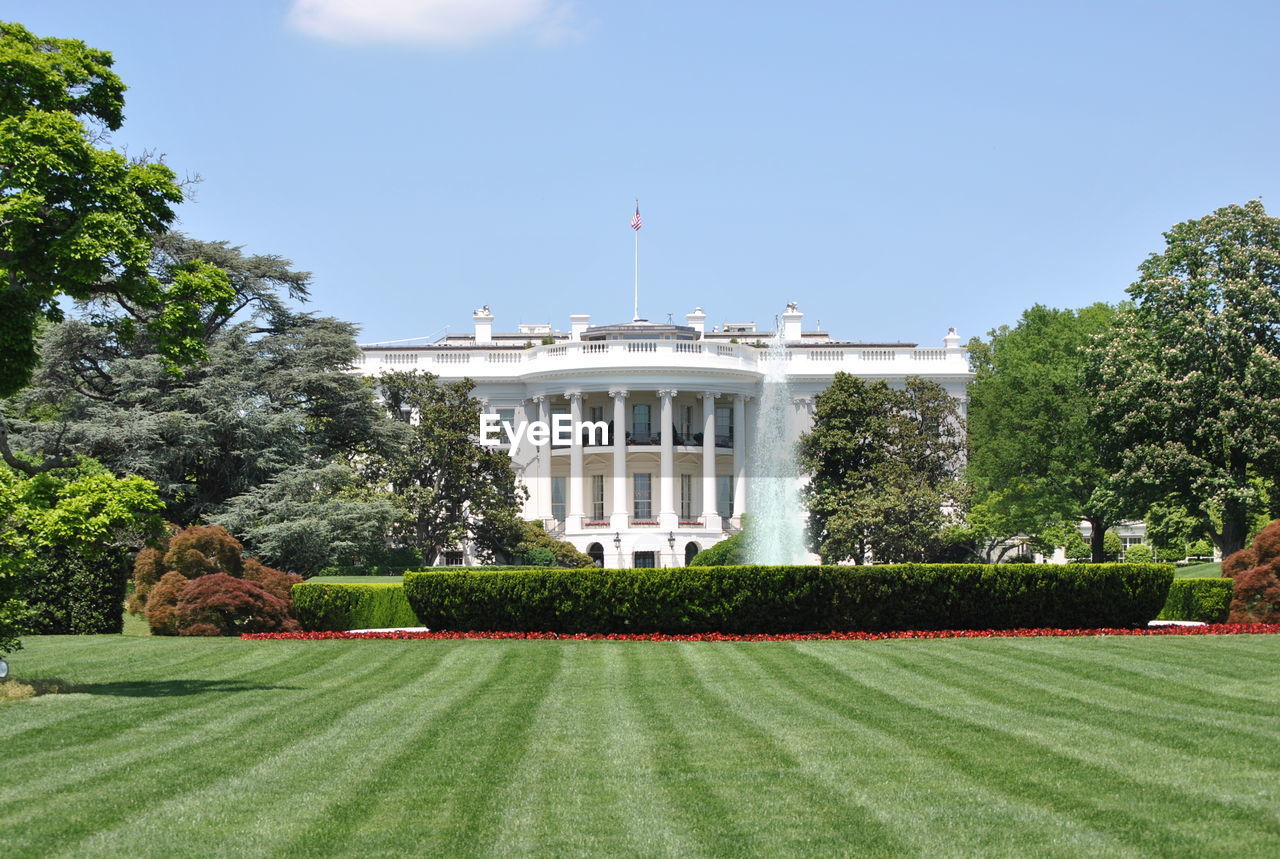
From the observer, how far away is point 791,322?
84500mm

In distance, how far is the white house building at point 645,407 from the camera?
6962cm

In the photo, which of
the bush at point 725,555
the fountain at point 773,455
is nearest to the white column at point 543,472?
the fountain at point 773,455

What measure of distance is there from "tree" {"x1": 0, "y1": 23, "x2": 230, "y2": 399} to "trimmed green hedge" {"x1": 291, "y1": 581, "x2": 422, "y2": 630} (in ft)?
41.8

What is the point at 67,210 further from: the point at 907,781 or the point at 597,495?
the point at 597,495

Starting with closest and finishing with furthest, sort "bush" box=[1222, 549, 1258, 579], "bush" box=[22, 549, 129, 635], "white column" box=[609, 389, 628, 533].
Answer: "bush" box=[22, 549, 129, 635] < "bush" box=[1222, 549, 1258, 579] < "white column" box=[609, 389, 628, 533]

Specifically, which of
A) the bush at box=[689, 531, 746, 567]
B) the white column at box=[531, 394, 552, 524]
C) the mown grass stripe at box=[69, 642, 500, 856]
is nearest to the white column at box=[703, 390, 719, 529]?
the white column at box=[531, 394, 552, 524]

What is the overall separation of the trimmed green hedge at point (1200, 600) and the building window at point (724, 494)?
44.5 metres

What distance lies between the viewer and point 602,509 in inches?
2872

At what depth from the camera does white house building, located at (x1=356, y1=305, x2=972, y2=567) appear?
228ft

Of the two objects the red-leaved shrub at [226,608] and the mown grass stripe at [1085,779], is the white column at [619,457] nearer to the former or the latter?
the red-leaved shrub at [226,608]

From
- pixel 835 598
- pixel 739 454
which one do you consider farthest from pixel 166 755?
pixel 739 454

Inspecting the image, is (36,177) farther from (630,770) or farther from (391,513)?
(391,513)

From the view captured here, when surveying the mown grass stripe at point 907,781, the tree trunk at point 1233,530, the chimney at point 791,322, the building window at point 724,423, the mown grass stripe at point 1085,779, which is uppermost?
the chimney at point 791,322

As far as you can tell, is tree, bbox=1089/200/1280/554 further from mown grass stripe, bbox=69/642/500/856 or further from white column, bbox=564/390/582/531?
white column, bbox=564/390/582/531
